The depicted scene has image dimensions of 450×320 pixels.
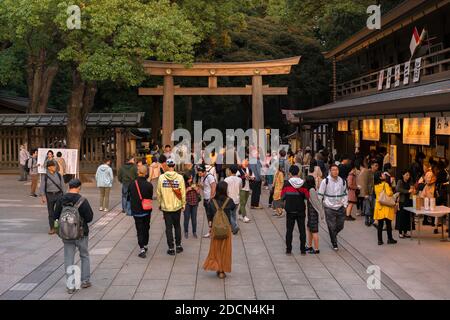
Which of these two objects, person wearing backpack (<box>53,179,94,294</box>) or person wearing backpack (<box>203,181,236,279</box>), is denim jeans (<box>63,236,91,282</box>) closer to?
person wearing backpack (<box>53,179,94,294</box>)

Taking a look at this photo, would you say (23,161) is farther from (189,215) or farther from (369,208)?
(369,208)

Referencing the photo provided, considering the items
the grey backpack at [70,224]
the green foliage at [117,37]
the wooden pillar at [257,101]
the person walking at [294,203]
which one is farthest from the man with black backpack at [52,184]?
the wooden pillar at [257,101]

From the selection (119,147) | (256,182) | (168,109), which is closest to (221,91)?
(168,109)

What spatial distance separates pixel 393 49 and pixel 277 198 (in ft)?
40.3

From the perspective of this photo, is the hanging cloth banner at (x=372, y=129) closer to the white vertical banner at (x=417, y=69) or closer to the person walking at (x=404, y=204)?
the white vertical banner at (x=417, y=69)

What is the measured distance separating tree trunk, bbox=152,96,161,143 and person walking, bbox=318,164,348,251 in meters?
26.9

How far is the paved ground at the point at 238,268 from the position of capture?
8.60 m

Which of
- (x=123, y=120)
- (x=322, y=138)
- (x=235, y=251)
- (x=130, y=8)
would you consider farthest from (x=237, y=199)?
(x=322, y=138)

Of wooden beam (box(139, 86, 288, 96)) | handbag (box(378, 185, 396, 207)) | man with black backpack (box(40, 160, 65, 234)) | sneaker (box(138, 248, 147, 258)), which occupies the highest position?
wooden beam (box(139, 86, 288, 96))

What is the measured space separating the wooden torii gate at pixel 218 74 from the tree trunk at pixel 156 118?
7717mm

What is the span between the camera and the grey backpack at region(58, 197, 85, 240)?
28.3ft

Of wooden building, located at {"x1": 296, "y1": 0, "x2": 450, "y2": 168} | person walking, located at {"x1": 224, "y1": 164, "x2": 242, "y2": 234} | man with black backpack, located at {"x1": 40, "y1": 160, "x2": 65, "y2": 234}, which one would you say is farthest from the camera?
wooden building, located at {"x1": 296, "y1": 0, "x2": 450, "y2": 168}

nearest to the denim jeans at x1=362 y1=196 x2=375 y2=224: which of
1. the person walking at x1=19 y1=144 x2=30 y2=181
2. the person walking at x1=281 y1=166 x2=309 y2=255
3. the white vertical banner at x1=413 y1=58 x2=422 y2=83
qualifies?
the person walking at x1=281 y1=166 x2=309 y2=255

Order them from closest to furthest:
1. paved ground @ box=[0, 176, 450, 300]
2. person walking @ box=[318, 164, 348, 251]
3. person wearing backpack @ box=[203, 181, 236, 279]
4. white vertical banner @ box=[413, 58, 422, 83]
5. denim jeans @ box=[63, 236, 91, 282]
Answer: paved ground @ box=[0, 176, 450, 300], denim jeans @ box=[63, 236, 91, 282], person wearing backpack @ box=[203, 181, 236, 279], person walking @ box=[318, 164, 348, 251], white vertical banner @ box=[413, 58, 422, 83]
